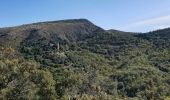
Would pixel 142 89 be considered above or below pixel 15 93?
below

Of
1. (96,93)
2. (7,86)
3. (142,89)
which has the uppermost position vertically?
(7,86)

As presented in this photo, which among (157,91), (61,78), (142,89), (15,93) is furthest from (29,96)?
(142,89)

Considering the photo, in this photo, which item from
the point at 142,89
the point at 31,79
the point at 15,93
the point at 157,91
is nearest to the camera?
the point at 15,93

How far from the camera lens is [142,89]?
195500 mm

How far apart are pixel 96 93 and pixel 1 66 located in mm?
28834

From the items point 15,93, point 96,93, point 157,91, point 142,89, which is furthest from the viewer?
point 142,89

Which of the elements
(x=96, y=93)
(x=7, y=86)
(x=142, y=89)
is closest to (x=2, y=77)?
(x=7, y=86)

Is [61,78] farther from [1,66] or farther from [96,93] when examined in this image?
[96,93]

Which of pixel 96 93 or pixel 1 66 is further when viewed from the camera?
pixel 96 93

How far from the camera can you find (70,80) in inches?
3278

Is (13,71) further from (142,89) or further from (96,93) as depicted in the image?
(142,89)

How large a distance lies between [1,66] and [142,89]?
12136 centimetres

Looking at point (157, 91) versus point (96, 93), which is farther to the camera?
point (157, 91)

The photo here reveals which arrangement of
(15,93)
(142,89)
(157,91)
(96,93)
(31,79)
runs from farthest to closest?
(142,89) → (157,91) → (96,93) → (31,79) → (15,93)
